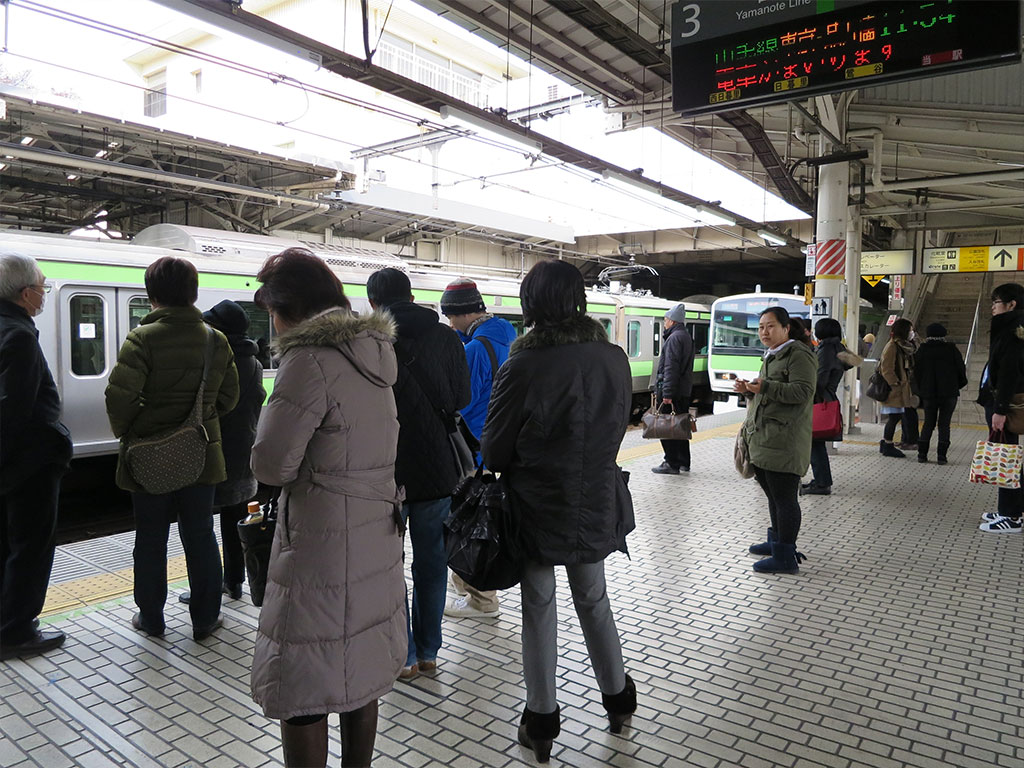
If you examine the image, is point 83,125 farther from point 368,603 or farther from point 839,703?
point 839,703

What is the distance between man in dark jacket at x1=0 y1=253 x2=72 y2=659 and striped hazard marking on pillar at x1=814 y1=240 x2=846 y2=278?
351 inches

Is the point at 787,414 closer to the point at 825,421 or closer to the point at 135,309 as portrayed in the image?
the point at 825,421

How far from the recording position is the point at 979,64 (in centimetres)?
429

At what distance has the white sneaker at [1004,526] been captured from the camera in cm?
559

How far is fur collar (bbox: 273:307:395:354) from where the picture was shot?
2.02 metres

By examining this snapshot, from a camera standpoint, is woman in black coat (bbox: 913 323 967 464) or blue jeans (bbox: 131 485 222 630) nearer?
blue jeans (bbox: 131 485 222 630)

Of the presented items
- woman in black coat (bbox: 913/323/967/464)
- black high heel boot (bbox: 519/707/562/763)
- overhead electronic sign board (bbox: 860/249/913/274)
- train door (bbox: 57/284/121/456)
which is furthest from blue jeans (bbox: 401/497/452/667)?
overhead electronic sign board (bbox: 860/249/913/274)

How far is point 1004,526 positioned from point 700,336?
506 inches

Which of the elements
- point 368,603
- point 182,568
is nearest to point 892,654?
point 368,603

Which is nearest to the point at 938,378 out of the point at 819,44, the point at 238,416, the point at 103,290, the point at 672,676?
the point at 819,44

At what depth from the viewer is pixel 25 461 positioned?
3.23 metres

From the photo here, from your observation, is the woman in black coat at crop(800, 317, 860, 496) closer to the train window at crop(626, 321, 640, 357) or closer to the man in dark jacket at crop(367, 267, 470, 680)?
the man in dark jacket at crop(367, 267, 470, 680)

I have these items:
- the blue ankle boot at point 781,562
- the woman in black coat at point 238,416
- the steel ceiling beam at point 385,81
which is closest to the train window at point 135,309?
the steel ceiling beam at point 385,81

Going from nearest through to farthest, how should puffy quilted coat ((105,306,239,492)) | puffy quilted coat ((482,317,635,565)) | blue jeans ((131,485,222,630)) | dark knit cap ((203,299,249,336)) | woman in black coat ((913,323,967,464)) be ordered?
puffy quilted coat ((482,317,635,565)) → puffy quilted coat ((105,306,239,492)) → blue jeans ((131,485,222,630)) → dark knit cap ((203,299,249,336)) → woman in black coat ((913,323,967,464))
